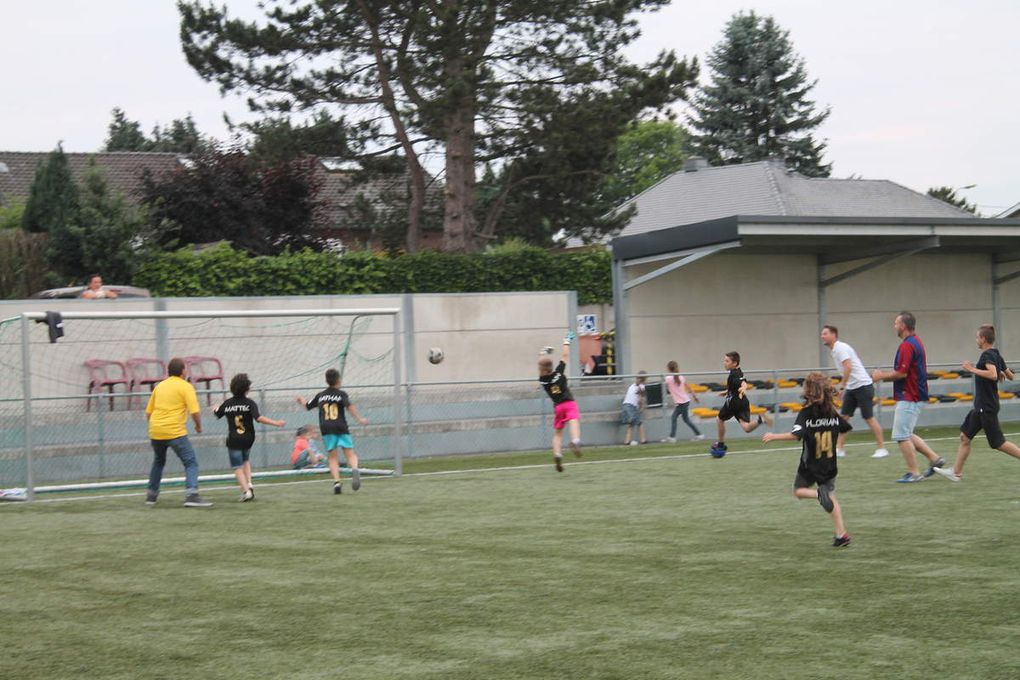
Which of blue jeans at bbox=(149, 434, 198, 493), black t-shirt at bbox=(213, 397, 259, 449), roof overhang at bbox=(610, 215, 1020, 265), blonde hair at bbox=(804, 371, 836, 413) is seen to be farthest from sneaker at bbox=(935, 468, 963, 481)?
roof overhang at bbox=(610, 215, 1020, 265)

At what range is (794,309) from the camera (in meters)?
31.7

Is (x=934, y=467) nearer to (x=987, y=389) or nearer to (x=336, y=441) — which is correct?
(x=987, y=389)

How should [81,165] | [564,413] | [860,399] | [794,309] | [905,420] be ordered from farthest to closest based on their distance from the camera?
[81,165] < [794,309] < [564,413] < [860,399] < [905,420]

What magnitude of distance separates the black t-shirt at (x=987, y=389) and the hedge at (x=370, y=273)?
1559 cm

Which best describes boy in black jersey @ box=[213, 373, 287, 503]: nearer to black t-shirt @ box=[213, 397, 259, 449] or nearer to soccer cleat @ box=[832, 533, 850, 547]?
black t-shirt @ box=[213, 397, 259, 449]

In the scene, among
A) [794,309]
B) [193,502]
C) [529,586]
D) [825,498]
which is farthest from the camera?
[794,309]

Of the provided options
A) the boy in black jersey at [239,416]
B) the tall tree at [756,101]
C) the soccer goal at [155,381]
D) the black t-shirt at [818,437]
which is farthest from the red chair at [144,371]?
the tall tree at [756,101]

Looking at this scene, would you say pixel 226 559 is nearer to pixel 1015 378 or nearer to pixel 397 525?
pixel 397 525

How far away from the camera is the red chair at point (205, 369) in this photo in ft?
74.1

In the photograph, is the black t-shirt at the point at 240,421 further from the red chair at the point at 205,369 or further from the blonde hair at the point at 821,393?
the red chair at the point at 205,369

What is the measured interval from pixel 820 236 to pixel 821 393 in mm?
17854

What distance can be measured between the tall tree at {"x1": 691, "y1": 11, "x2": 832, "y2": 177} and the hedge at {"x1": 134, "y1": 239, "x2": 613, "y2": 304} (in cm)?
2819

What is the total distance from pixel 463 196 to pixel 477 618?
22712mm

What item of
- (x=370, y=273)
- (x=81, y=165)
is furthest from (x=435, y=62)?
(x=81, y=165)
